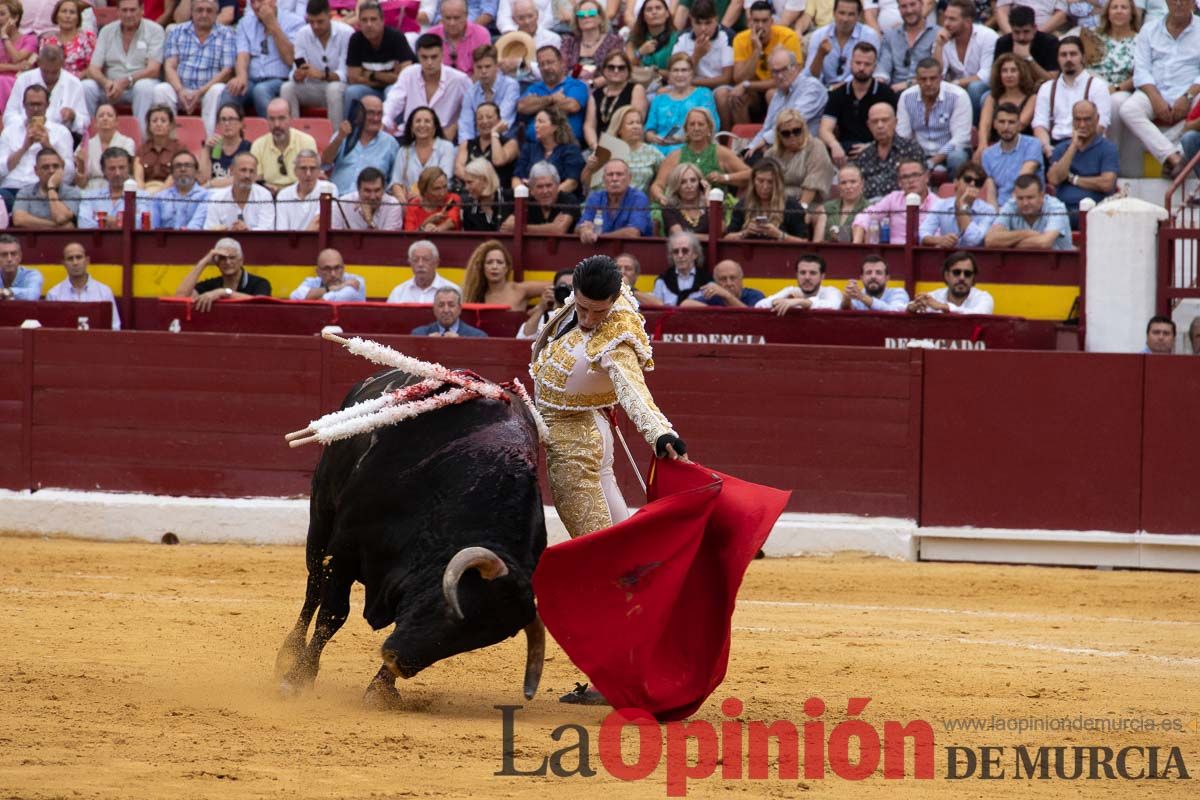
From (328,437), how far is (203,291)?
553 cm

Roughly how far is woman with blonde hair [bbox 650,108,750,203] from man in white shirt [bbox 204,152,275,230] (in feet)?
8.07

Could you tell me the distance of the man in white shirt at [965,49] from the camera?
1070 centimetres

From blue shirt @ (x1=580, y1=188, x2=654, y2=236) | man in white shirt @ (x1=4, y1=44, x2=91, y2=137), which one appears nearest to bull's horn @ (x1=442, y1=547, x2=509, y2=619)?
blue shirt @ (x1=580, y1=188, x2=654, y2=236)

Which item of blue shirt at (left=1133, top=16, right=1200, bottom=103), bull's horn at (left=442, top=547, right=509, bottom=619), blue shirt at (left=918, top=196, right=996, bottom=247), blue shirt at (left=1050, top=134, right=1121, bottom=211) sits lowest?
bull's horn at (left=442, top=547, right=509, bottom=619)

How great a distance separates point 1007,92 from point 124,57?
6451 mm

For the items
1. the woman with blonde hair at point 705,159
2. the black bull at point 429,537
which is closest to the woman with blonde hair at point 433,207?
the woman with blonde hair at point 705,159

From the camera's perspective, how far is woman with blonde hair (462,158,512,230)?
34.4ft

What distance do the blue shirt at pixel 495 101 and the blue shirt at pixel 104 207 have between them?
2.09 m

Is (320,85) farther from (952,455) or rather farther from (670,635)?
(670,635)

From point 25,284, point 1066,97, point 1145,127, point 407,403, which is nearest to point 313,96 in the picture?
point 25,284

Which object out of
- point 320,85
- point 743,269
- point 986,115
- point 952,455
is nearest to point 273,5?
point 320,85

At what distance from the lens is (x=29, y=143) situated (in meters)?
11.7

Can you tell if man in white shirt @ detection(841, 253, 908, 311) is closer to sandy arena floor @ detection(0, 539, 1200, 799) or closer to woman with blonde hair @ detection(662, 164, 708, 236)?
woman with blonde hair @ detection(662, 164, 708, 236)

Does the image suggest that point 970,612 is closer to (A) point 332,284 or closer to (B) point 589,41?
(A) point 332,284
